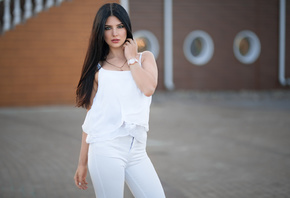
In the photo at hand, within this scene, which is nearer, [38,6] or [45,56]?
[38,6]

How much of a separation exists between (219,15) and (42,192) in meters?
15.5

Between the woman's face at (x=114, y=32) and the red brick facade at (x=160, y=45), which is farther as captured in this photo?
the red brick facade at (x=160, y=45)

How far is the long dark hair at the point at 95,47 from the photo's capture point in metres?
2.02

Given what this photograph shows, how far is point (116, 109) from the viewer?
199 centimetres

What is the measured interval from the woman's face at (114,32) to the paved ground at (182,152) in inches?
91.0

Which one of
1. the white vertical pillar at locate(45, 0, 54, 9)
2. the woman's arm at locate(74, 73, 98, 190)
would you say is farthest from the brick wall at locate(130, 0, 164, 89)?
the woman's arm at locate(74, 73, 98, 190)

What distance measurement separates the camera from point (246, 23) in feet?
60.7

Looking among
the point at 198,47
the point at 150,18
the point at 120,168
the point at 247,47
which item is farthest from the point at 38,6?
the point at 247,47

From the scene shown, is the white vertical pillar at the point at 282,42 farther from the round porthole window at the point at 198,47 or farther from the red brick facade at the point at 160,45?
the round porthole window at the point at 198,47

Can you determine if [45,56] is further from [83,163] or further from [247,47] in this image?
[247,47]

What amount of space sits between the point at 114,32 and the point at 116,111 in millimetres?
417

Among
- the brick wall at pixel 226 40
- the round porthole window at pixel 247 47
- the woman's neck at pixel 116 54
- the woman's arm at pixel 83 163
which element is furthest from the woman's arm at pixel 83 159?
the round porthole window at pixel 247 47

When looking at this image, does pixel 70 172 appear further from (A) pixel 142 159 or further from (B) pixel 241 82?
(B) pixel 241 82

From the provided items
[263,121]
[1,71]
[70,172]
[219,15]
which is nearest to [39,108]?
[1,71]
